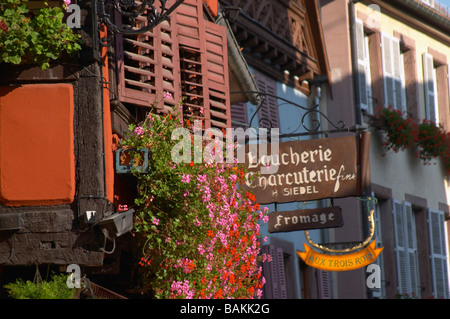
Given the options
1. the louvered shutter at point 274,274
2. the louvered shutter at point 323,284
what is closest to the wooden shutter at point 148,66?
the louvered shutter at point 274,274

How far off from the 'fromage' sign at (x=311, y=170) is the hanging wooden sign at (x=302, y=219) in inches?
8.6

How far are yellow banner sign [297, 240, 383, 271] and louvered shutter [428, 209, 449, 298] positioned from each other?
6.98 metres

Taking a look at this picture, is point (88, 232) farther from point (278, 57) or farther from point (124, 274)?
point (278, 57)

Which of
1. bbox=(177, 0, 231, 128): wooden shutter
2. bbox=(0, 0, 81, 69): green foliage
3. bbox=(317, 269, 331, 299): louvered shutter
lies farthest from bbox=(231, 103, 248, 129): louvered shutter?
bbox=(0, 0, 81, 69): green foliage

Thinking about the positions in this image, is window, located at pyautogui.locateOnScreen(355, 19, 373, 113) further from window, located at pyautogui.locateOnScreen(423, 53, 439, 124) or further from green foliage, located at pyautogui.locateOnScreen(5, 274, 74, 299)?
green foliage, located at pyautogui.locateOnScreen(5, 274, 74, 299)

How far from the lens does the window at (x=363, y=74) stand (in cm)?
1789

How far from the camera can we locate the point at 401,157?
63.2 feet

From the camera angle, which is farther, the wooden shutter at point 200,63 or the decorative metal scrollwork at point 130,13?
the wooden shutter at point 200,63

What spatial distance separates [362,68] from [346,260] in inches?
236

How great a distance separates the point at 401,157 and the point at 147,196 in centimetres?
1064

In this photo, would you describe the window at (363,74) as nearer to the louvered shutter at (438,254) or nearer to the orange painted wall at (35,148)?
→ the louvered shutter at (438,254)
